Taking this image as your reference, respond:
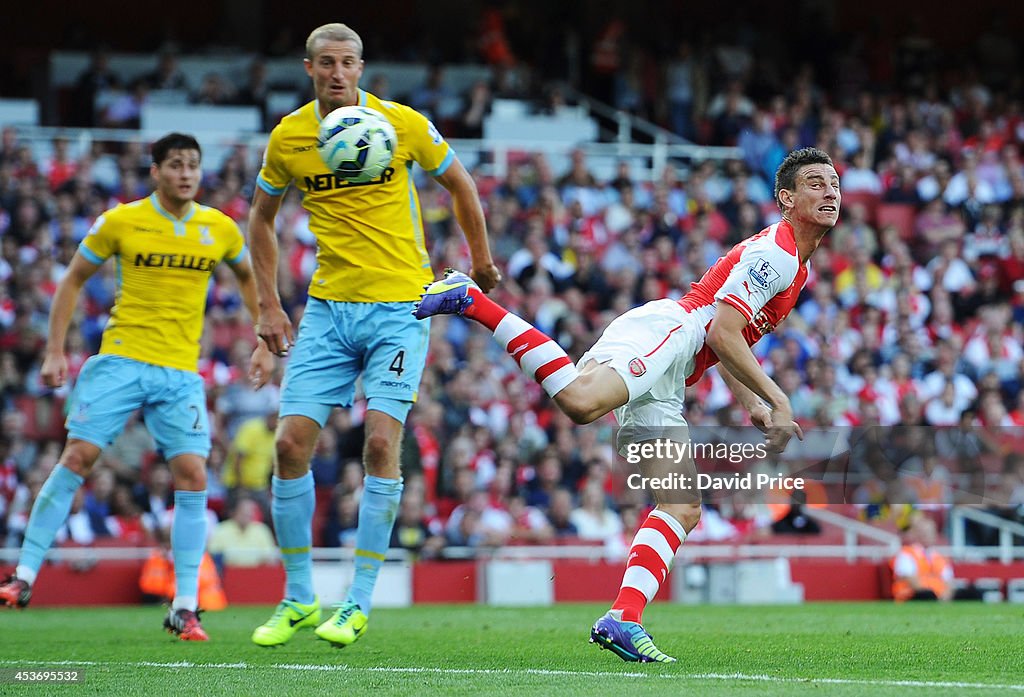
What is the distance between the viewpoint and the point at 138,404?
8812 millimetres

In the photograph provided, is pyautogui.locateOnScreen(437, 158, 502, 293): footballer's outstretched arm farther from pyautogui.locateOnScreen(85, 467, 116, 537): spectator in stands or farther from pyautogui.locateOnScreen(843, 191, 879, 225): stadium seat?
pyautogui.locateOnScreen(843, 191, 879, 225): stadium seat

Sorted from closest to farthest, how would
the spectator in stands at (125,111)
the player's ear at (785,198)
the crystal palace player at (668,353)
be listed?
the crystal palace player at (668,353), the player's ear at (785,198), the spectator in stands at (125,111)

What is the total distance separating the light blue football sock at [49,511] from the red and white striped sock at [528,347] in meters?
2.82

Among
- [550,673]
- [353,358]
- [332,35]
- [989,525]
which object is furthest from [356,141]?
[989,525]

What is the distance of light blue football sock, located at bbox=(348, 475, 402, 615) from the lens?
24.7 ft

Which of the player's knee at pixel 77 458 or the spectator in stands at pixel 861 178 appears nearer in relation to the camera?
the player's knee at pixel 77 458

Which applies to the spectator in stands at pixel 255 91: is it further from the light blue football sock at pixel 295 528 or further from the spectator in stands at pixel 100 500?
the light blue football sock at pixel 295 528

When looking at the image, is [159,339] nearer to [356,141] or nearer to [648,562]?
[356,141]

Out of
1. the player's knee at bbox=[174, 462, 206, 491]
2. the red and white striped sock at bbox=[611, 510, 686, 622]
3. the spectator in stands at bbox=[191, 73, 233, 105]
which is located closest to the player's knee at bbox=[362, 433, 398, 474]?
the red and white striped sock at bbox=[611, 510, 686, 622]

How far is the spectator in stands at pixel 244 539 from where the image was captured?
14125 mm

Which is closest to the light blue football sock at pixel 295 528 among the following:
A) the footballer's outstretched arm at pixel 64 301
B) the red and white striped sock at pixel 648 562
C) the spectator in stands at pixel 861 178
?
the footballer's outstretched arm at pixel 64 301

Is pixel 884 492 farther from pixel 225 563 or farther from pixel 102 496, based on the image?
pixel 102 496

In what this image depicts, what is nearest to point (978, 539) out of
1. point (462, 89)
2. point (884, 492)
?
point (884, 492)

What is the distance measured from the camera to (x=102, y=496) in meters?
14.4
